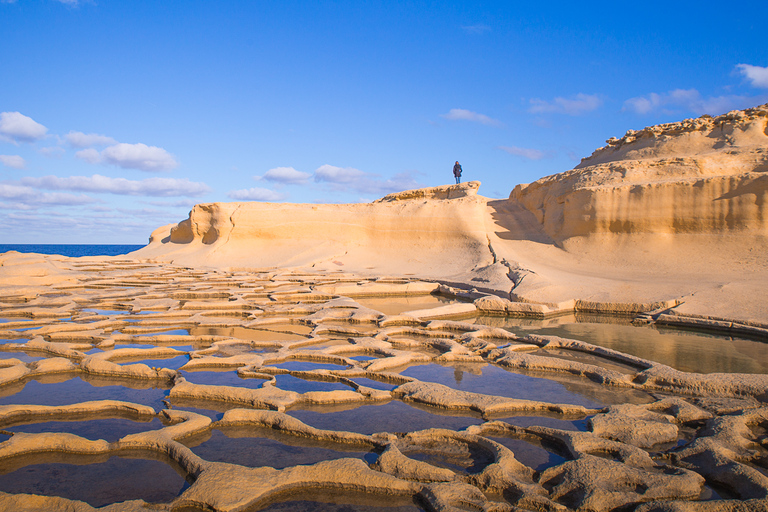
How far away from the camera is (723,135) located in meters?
13.8

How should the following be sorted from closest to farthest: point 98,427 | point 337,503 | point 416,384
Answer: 1. point 337,503
2. point 98,427
3. point 416,384

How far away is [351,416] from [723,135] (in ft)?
48.9

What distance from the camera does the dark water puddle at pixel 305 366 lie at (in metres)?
4.83

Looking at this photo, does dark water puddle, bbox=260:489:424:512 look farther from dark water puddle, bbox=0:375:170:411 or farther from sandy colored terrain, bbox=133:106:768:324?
sandy colored terrain, bbox=133:106:768:324

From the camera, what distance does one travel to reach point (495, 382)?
4.48 meters

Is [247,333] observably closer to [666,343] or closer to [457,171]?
[666,343]

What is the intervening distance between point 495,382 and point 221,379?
2487 mm

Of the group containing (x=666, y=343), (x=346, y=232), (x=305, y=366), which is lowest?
(x=666, y=343)

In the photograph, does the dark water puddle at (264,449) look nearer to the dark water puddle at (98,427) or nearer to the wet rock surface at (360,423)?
the wet rock surface at (360,423)

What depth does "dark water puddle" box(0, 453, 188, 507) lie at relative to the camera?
95.3 inches

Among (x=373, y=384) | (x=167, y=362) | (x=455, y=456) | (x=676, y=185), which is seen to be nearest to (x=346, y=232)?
(x=676, y=185)

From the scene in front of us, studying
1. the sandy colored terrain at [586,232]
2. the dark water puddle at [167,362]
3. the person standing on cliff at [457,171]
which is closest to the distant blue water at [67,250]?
the sandy colored terrain at [586,232]

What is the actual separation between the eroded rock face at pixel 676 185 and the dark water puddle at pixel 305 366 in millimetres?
10911

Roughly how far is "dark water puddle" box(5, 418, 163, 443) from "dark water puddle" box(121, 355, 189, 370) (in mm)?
1393
